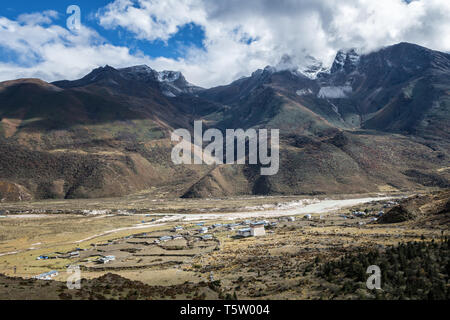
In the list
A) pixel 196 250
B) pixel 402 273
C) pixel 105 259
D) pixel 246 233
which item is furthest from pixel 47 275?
pixel 402 273

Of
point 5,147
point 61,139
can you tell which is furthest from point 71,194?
point 61,139

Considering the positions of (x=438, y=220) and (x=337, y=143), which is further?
(x=337, y=143)

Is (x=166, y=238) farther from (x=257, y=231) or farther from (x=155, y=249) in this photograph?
(x=257, y=231)

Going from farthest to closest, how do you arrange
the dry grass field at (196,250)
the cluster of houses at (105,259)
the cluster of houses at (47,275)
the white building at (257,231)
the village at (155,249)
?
the white building at (257,231) < the cluster of houses at (105,259) < the village at (155,249) < the cluster of houses at (47,275) < the dry grass field at (196,250)

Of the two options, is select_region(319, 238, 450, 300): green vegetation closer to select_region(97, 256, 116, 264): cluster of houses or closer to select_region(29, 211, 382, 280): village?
select_region(29, 211, 382, 280): village

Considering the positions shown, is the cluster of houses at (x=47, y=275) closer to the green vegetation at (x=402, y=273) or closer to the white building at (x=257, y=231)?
the green vegetation at (x=402, y=273)

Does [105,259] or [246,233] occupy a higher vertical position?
[246,233]

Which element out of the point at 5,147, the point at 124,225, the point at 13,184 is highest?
the point at 5,147

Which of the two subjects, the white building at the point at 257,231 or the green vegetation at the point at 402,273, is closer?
Answer: the green vegetation at the point at 402,273

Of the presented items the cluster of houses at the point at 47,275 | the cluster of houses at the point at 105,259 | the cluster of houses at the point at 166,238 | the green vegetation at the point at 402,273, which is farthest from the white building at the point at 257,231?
the cluster of houses at the point at 47,275
